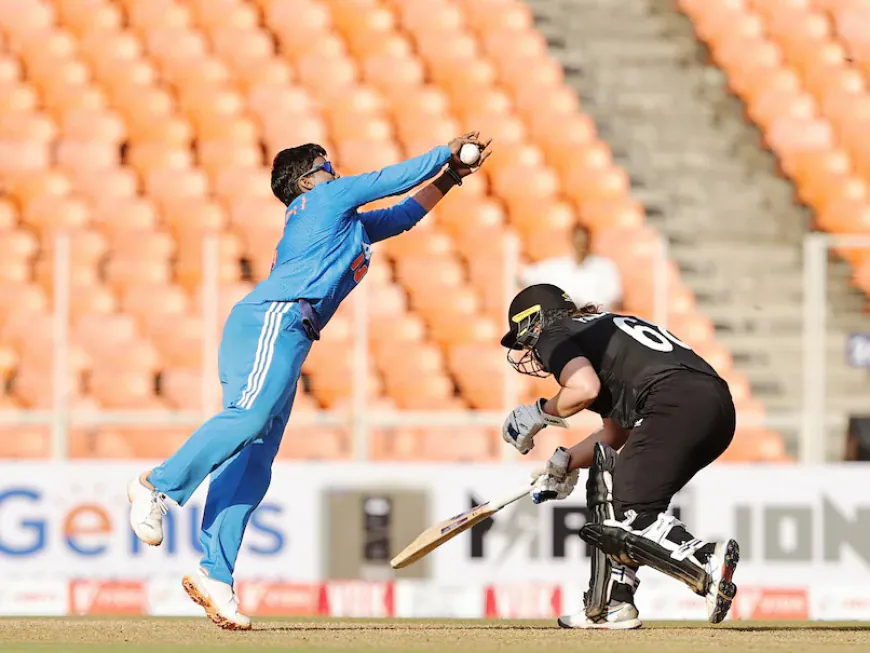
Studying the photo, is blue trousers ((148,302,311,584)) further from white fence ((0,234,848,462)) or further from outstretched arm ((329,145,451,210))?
white fence ((0,234,848,462))

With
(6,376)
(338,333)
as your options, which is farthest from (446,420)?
(6,376)

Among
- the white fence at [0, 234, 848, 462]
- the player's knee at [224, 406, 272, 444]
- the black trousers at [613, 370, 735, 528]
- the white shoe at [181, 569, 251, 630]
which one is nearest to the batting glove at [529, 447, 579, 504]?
the black trousers at [613, 370, 735, 528]

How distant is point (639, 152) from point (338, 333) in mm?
4421

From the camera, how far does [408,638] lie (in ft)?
22.1

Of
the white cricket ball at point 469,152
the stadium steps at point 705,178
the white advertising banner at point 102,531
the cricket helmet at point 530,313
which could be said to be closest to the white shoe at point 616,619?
the cricket helmet at point 530,313

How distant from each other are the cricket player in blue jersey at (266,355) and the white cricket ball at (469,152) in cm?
2

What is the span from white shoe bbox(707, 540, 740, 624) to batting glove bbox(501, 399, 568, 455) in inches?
32.0

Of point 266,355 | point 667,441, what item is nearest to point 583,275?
Result: point 667,441

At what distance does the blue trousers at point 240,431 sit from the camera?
267 inches

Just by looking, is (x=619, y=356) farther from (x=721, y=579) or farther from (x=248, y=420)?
(x=248, y=420)

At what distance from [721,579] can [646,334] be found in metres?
1.04

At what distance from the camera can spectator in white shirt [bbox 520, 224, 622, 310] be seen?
10891 mm

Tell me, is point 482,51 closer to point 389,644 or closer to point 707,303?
point 707,303

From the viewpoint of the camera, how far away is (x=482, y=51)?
1502 centimetres
